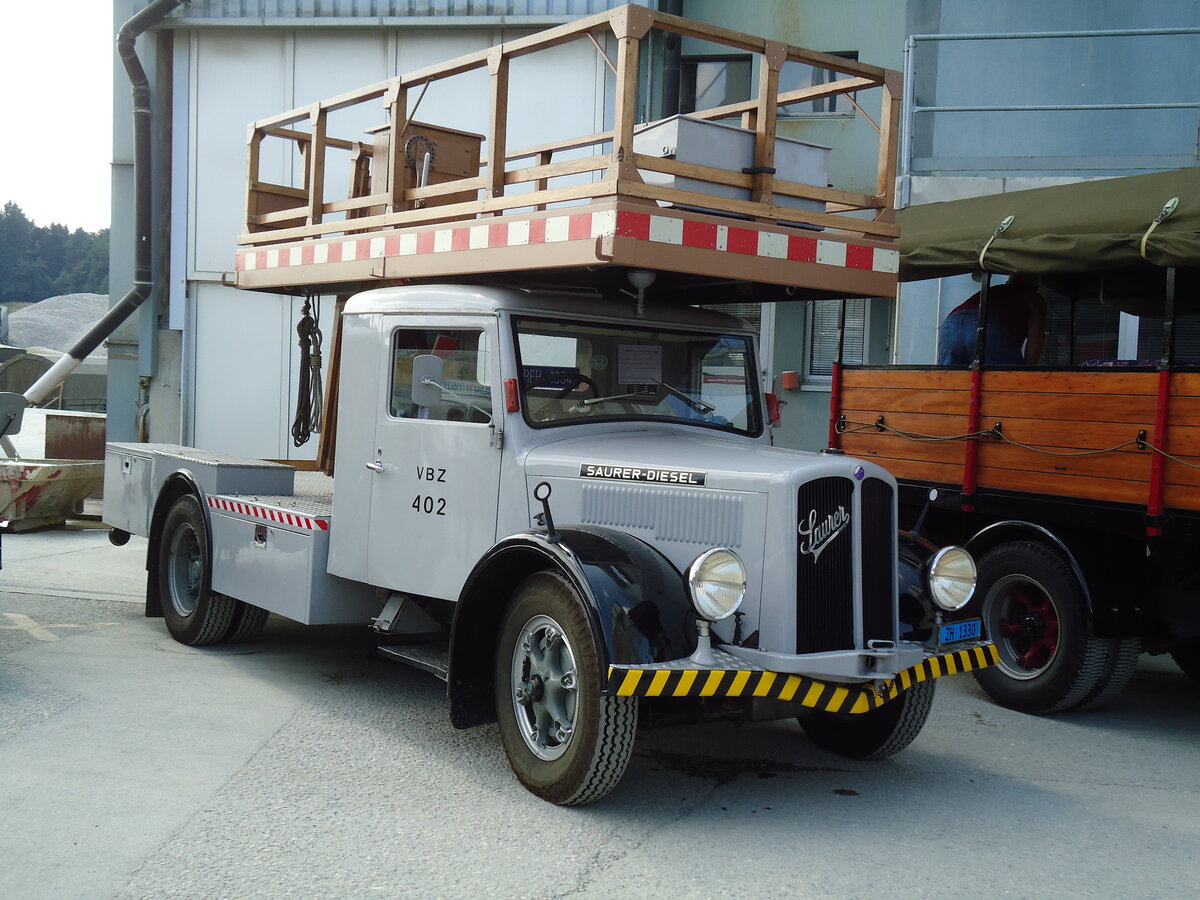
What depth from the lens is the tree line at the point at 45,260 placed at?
269ft

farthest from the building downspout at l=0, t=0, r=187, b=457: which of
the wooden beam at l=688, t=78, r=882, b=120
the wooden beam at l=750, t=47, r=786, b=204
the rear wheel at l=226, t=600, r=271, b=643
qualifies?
the wooden beam at l=750, t=47, r=786, b=204

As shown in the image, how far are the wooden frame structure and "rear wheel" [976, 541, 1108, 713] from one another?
1.85m

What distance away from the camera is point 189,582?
7.59 m

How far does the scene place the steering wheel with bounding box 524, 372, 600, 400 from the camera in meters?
5.57

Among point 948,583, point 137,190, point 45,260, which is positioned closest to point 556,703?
point 948,583

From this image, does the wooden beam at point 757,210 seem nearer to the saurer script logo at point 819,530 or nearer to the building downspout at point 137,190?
the saurer script logo at point 819,530

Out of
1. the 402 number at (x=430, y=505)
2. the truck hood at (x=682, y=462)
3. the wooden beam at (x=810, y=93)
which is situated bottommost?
the 402 number at (x=430, y=505)

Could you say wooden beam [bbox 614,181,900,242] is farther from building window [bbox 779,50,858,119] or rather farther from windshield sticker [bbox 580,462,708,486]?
building window [bbox 779,50,858,119]

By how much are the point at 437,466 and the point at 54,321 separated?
59121mm

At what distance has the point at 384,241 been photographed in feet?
20.8

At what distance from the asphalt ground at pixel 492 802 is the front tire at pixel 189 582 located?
35cm

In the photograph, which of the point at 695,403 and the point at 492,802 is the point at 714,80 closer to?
the point at 695,403

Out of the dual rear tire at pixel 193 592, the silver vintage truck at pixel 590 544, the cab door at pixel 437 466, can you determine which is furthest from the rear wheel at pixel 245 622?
the cab door at pixel 437 466

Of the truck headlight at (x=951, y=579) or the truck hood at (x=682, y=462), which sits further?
the truck headlight at (x=951, y=579)
